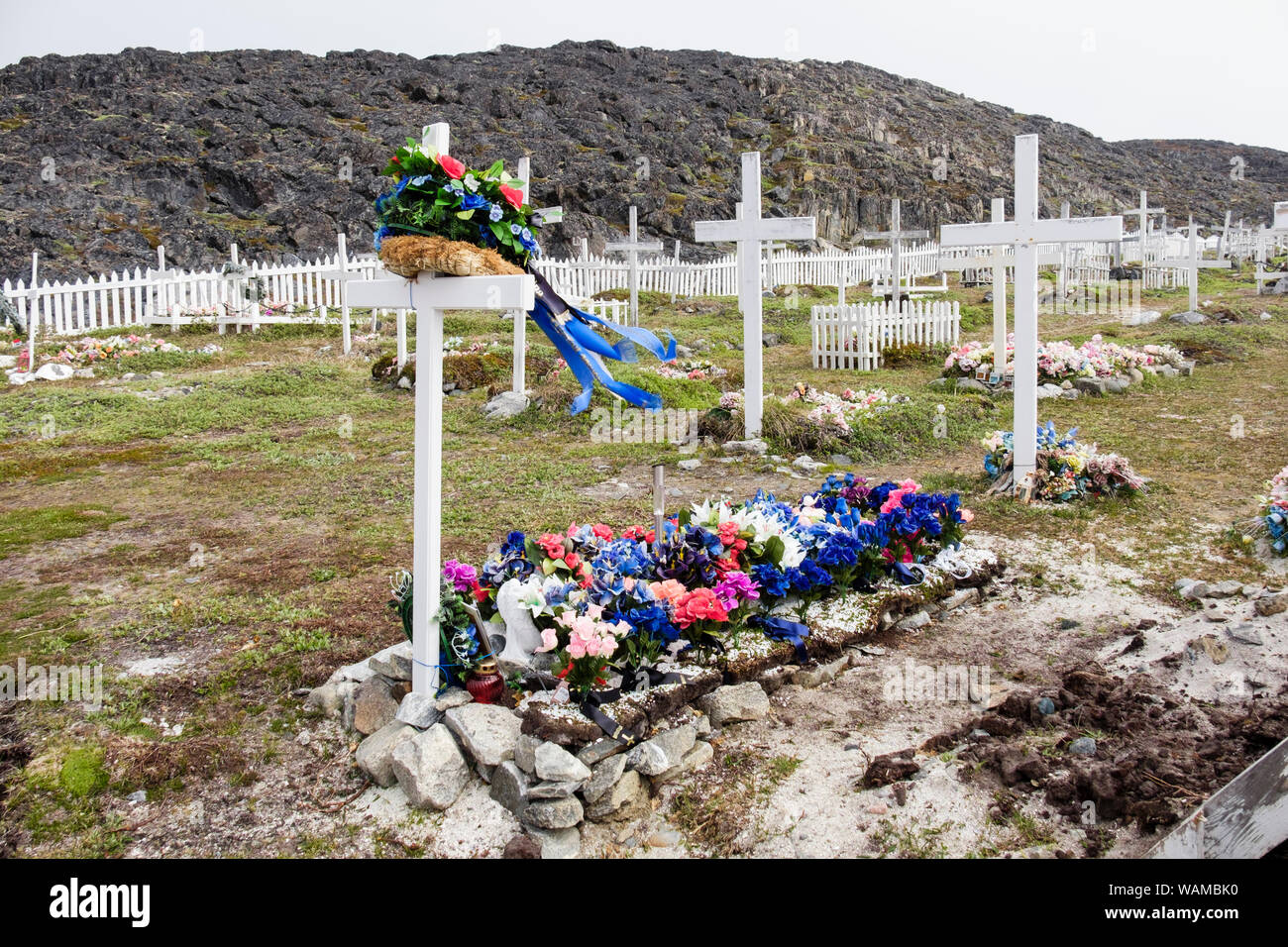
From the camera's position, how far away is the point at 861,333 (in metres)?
14.7

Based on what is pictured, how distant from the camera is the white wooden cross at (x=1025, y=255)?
25.1 ft

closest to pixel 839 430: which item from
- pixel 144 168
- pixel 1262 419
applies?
pixel 1262 419

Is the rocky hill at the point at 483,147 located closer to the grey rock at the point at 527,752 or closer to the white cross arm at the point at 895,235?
the white cross arm at the point at 895,235

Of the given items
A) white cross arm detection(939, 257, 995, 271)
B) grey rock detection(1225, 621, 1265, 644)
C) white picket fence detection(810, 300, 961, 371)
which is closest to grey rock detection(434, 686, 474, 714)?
grey rock detection(1225, 621, 1265, 644)

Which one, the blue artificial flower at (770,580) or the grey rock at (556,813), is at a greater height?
the blue artificial flower at (770,580)

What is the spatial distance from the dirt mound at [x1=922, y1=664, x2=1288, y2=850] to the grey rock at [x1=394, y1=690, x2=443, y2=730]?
6.75 feet

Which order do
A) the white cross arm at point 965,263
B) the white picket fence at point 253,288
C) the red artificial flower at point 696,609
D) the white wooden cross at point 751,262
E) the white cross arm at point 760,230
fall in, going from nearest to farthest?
1. the red artificial flower at point 696,609
2. the white cross arm at point 760,230
3. the white wooden cross at point 751,262
4. the white picket fence at point 253,288
5. the white cross arm at point 965,263

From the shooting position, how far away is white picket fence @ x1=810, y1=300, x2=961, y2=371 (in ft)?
48.5

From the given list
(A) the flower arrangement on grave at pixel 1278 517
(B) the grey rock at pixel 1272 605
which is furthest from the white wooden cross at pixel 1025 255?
(B) the grey rock at pixel 1272 605

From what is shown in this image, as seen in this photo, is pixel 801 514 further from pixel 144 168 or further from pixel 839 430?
pixel 144 168

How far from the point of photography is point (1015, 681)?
179 inches

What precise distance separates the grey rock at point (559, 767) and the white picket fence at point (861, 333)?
1207cm

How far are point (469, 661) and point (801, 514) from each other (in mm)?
2311

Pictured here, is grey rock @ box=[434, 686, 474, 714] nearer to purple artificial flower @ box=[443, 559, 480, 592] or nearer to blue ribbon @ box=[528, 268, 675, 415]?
purple artificial flower @ box=[443, 559, 480, 592]
